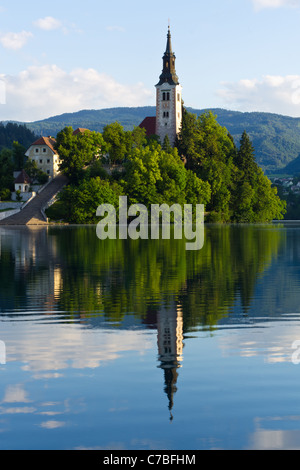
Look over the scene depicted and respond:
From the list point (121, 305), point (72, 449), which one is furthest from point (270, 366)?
point (121, 305)

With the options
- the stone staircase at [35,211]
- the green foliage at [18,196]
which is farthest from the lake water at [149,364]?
the green foliage at [18,196]

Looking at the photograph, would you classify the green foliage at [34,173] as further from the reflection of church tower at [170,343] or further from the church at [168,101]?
the reflection of church tower at [170,343]

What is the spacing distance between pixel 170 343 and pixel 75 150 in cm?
11705

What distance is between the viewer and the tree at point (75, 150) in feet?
429

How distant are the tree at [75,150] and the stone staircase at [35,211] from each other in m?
5.42

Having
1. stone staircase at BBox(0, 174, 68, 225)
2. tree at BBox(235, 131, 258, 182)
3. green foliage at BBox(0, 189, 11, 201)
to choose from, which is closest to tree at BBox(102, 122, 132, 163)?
stone staircase at BBox(0, 174, 68, 225)

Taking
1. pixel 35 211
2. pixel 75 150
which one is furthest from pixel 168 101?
pixel 35 211

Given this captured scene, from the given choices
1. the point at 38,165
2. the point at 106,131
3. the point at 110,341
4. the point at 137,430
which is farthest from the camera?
the point at 38,165

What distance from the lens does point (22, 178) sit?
138875mm

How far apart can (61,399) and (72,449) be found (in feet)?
7.54

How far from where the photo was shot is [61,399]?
12117 millimetres

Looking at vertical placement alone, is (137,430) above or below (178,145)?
below
